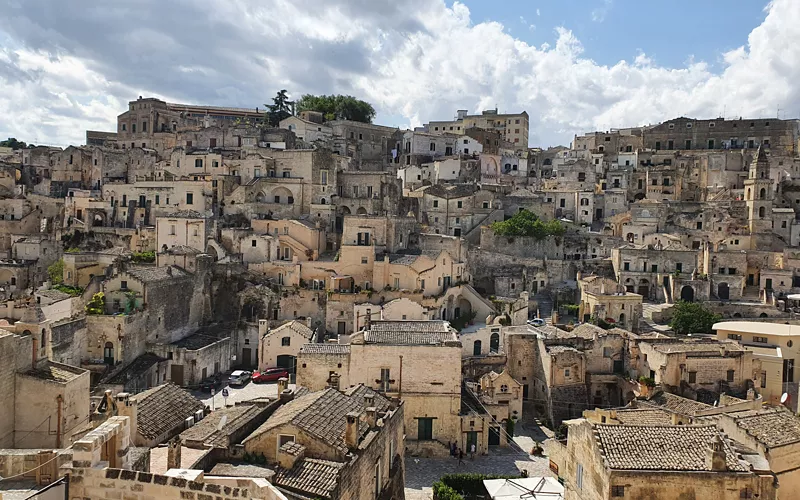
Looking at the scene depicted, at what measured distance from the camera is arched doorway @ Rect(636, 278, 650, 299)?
47.7m

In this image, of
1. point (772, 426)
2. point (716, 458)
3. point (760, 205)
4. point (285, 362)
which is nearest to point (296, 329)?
point (285, 362)

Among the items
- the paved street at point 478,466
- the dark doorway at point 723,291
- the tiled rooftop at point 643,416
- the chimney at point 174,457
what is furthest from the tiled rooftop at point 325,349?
the dark doorway at point 723,291

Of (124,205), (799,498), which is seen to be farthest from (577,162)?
(799,498)

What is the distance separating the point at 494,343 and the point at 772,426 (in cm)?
1712

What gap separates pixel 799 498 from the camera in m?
18.2

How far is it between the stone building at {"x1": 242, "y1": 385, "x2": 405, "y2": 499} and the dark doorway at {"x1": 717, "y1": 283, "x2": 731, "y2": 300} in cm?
3478

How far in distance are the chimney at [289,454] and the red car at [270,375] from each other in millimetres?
18821

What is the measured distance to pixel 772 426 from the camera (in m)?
19.9

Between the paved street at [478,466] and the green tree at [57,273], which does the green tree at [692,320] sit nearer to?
the paved street at [478,466]

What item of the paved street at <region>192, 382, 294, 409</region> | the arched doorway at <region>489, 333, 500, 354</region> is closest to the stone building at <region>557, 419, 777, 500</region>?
the paved street at <region>192, 382, 294, 409</region>

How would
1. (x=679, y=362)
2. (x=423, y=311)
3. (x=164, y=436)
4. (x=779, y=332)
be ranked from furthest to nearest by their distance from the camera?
(x=423, y=311) < (x=779, y=332) < (x=679, y=362) < (x=164, y=436)

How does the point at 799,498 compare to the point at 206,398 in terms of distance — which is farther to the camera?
the point at 206,398

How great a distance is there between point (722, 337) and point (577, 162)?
102ft

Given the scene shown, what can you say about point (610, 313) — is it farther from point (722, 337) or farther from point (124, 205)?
point (124, 205)
